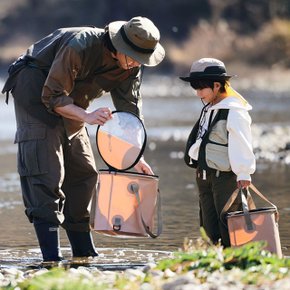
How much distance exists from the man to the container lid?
0.14 metres

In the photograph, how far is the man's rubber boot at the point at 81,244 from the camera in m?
8.47

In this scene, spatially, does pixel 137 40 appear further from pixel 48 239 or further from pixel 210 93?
pixel 48 239

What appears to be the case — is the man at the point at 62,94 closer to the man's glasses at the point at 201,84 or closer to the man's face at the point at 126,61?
the man's face at the point at 126,61

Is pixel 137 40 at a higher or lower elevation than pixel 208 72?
higher

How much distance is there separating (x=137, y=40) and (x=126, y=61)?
194 millimetres

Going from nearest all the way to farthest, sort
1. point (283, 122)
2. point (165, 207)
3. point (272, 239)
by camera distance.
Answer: point (272, 239) < point (165, 207) < point (283, 122)

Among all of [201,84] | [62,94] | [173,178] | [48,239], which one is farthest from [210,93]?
[173,178]

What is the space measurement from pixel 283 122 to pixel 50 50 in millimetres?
17914

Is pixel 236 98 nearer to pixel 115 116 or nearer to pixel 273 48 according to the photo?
pixel 115 116

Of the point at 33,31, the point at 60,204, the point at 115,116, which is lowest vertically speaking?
the point at 60,204

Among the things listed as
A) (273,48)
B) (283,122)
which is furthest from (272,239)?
(273,48)

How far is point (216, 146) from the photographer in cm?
770

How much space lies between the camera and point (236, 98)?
7742 mm

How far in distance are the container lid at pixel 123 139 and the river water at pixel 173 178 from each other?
101 cm
